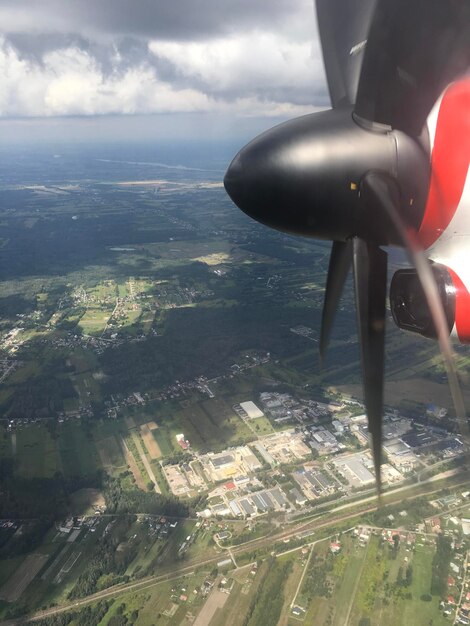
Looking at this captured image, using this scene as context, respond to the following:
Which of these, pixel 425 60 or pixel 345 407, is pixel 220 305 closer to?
pixel 345 407

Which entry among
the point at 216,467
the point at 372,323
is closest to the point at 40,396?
the point at 216,467

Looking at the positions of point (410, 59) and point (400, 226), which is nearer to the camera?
point (410, 59)

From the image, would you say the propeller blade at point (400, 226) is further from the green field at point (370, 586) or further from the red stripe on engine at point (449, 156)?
the green field at point (370, 586)

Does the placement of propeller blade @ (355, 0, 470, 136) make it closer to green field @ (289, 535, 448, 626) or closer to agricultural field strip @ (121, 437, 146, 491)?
green field @ (289, 535, 448, 626)

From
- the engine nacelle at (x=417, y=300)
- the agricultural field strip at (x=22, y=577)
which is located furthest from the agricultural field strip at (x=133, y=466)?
the engine nacelle at (x=417, y=300)

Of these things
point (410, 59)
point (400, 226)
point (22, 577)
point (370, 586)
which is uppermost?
point (410, 59)

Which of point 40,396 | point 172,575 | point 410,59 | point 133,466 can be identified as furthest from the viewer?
point 40,396

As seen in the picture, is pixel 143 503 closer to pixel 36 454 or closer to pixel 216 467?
pixel 216 467
